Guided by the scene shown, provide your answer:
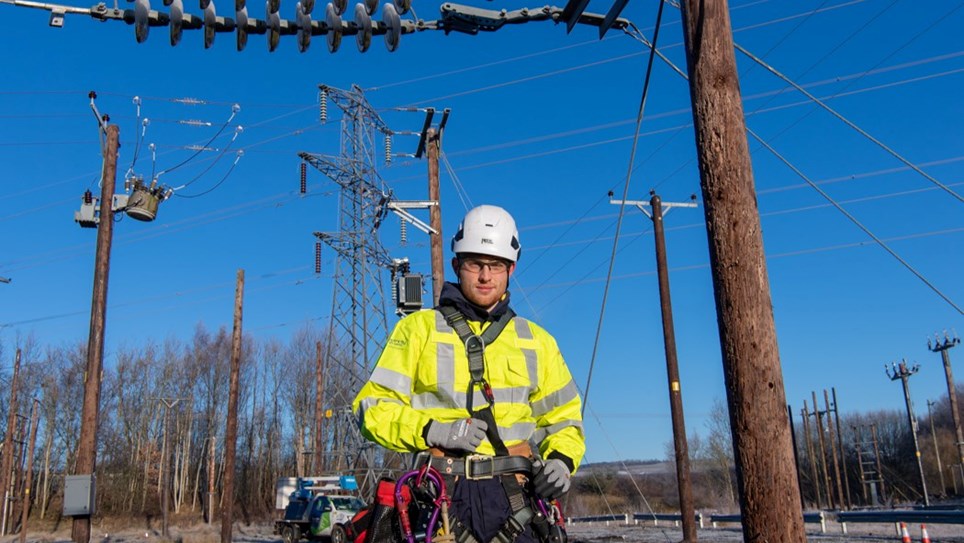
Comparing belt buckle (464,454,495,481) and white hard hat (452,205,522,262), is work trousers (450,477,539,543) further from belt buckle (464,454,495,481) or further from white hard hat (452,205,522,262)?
white hard hat (452,205,522,262)

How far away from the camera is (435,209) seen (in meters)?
18.8

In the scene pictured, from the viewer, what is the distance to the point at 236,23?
39.3ft

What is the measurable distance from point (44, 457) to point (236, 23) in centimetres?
6658

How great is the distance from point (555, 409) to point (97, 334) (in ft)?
53.6

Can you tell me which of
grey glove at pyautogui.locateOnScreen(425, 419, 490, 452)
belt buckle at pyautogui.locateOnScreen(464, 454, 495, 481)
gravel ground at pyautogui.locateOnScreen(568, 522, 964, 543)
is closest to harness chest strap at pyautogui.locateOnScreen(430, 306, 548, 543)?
belt buckle at pyautogui.locateOnScreen(464, 454, 495, 481)

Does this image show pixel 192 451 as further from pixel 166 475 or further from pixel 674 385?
pixel 674 385

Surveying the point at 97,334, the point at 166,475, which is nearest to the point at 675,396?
the point at 97,334

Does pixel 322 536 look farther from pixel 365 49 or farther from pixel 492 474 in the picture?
pixel 492 474

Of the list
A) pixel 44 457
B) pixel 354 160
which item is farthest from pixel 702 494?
pixel 354 160

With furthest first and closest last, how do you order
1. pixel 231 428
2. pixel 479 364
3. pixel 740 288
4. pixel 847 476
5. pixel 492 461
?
pixel 847 476, pixel 231 428, pixel 740 288, pixel 479 364, pixel 492 461

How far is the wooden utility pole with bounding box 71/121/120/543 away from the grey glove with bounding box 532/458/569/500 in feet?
51.3

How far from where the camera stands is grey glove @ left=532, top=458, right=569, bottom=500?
349cm

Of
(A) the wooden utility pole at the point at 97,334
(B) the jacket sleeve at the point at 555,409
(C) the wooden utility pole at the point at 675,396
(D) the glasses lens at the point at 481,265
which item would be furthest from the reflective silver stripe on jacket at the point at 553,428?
(C) the wooden utility pole at the point at 675,396

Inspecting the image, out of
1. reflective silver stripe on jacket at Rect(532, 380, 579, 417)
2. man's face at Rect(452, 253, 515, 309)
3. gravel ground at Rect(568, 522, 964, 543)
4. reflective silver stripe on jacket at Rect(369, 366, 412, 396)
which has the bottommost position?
gravel ground at Rect(568, 522, 964, 543)
